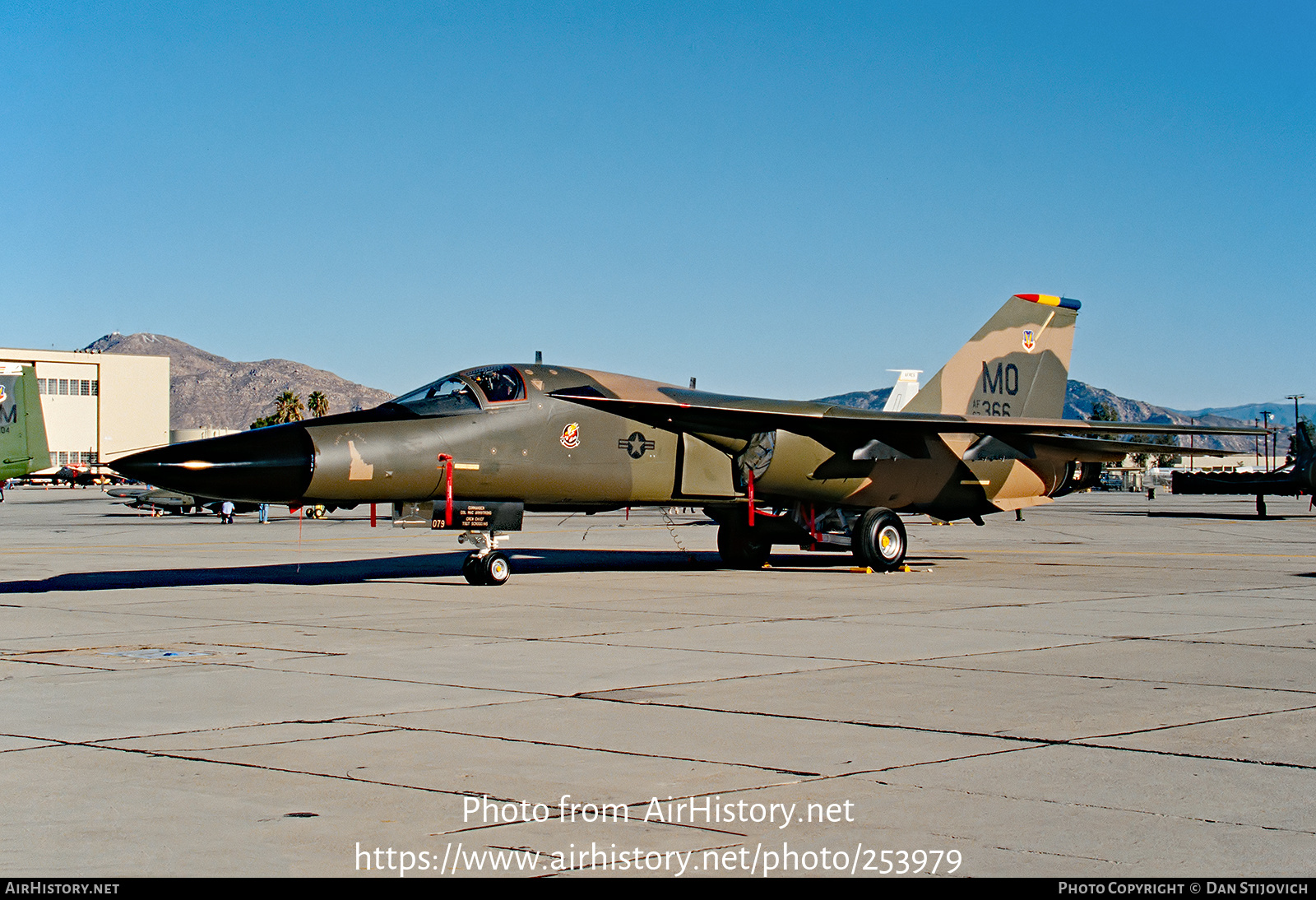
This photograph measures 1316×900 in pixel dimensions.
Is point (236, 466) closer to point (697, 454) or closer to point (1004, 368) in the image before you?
point (697, 454)

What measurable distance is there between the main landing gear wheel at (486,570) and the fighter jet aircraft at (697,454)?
25mm

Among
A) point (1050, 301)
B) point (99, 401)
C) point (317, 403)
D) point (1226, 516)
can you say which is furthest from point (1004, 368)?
point (99, 401)

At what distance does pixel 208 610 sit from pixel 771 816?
9501 mm

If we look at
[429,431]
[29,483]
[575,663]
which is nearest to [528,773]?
[575,663]

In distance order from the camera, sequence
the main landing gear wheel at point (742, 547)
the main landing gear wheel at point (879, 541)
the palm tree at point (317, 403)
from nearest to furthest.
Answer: the main landing gear wheel at point (879, 541), the main landing gear wheel at point (742, 547), the palm tree at point (317, 403)

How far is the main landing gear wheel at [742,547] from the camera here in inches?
770

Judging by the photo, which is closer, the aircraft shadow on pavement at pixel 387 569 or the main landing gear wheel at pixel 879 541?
the aircraft shadow on pavement at pixel 387 569

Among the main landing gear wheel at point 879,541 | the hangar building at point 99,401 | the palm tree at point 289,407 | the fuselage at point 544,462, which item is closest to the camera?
the fuselage at point 544,462

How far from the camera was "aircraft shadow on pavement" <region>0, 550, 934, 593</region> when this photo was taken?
1609 centimetres

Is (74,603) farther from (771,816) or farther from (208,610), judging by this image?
(771,816)

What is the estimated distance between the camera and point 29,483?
10219cm

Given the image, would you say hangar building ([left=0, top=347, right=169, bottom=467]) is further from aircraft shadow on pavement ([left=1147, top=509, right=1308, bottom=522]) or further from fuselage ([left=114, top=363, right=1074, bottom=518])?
fuselage ([left=114, top=363, right=1074, bottom=518])

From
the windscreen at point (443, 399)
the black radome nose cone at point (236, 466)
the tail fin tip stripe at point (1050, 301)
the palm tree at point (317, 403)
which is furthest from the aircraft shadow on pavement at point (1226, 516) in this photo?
the palm tree at point (317, 403)

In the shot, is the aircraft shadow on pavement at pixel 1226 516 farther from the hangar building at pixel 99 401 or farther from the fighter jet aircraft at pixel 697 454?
the hangar building at pixel 99 401
